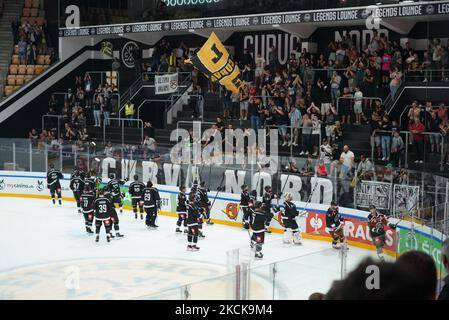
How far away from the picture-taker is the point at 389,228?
1316cm

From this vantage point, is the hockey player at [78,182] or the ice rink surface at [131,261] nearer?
the ice rink surface at [131,261]

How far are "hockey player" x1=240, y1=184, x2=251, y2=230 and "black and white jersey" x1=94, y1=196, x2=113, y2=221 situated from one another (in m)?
3.40

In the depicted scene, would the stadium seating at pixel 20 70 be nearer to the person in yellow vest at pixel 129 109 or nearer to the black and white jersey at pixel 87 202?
Result: the person in yellow vest at pixel 129 109

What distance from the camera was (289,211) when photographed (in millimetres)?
15617

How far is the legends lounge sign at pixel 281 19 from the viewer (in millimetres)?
18098

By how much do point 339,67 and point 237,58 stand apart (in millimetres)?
5864

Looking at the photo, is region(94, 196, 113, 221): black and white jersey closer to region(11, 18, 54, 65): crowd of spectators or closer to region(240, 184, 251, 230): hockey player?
region(240, 184, 251, 230): hockey player

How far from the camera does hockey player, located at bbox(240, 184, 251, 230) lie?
1725 centimetres

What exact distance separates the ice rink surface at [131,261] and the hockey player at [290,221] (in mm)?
261

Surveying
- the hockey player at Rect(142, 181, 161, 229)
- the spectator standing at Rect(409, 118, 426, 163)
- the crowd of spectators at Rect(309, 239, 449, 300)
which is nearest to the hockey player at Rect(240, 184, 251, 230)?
the hockey player at Rect(142, 181, 161, 229)

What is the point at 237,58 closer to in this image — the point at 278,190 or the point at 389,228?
the point at 278,190

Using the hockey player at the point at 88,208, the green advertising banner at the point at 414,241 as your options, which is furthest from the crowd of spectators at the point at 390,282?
the hockey player at the point at 88,208

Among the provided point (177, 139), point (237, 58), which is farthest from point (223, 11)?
point (177, 139)
